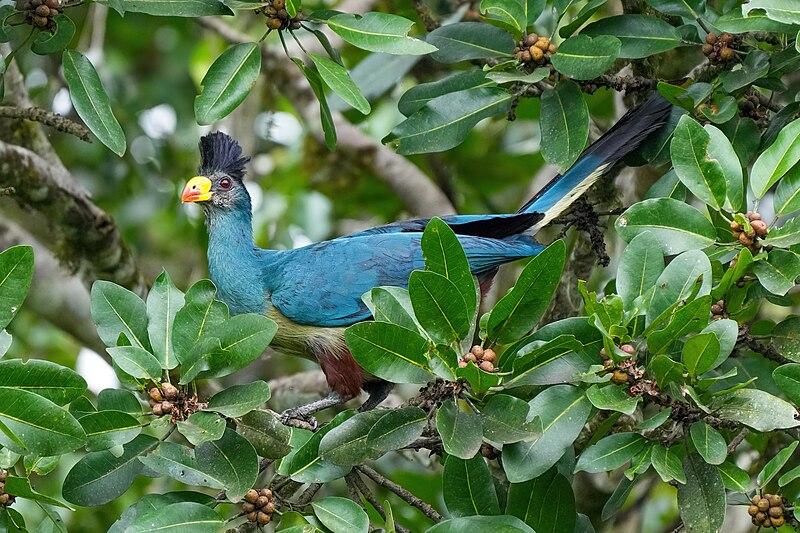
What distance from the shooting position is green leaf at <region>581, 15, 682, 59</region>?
11.9ft

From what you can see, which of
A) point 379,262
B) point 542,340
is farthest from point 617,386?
point 379,262

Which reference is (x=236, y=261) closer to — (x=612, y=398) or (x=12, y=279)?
(x=12, y=279)

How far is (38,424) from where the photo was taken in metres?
2.55

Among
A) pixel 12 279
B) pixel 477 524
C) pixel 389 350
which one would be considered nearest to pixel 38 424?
pixel 12 279

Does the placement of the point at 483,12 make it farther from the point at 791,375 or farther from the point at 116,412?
the point at 116,412

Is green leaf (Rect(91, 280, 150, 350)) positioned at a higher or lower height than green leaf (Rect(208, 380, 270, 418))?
higher

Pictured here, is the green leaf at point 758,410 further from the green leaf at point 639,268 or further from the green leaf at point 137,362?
the green leaf at point 137,362

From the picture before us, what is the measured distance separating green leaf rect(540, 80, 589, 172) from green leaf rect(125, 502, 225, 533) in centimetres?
168

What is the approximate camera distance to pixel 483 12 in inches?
137

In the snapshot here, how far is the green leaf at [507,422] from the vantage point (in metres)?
2.64

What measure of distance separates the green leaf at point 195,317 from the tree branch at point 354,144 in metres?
3.40

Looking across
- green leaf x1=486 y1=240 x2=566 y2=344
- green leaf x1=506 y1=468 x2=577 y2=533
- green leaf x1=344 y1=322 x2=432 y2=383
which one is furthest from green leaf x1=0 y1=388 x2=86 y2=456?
green leaf x1=506 y1=468 x2=577 y2=533

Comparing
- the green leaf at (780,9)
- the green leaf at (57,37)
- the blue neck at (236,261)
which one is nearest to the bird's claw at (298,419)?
the blue neck at (236,261)

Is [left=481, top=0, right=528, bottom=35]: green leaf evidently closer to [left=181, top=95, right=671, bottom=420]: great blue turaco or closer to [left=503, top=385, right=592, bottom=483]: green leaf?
[left=181, top=95, right=671, bottom=420]: great blue turaco
